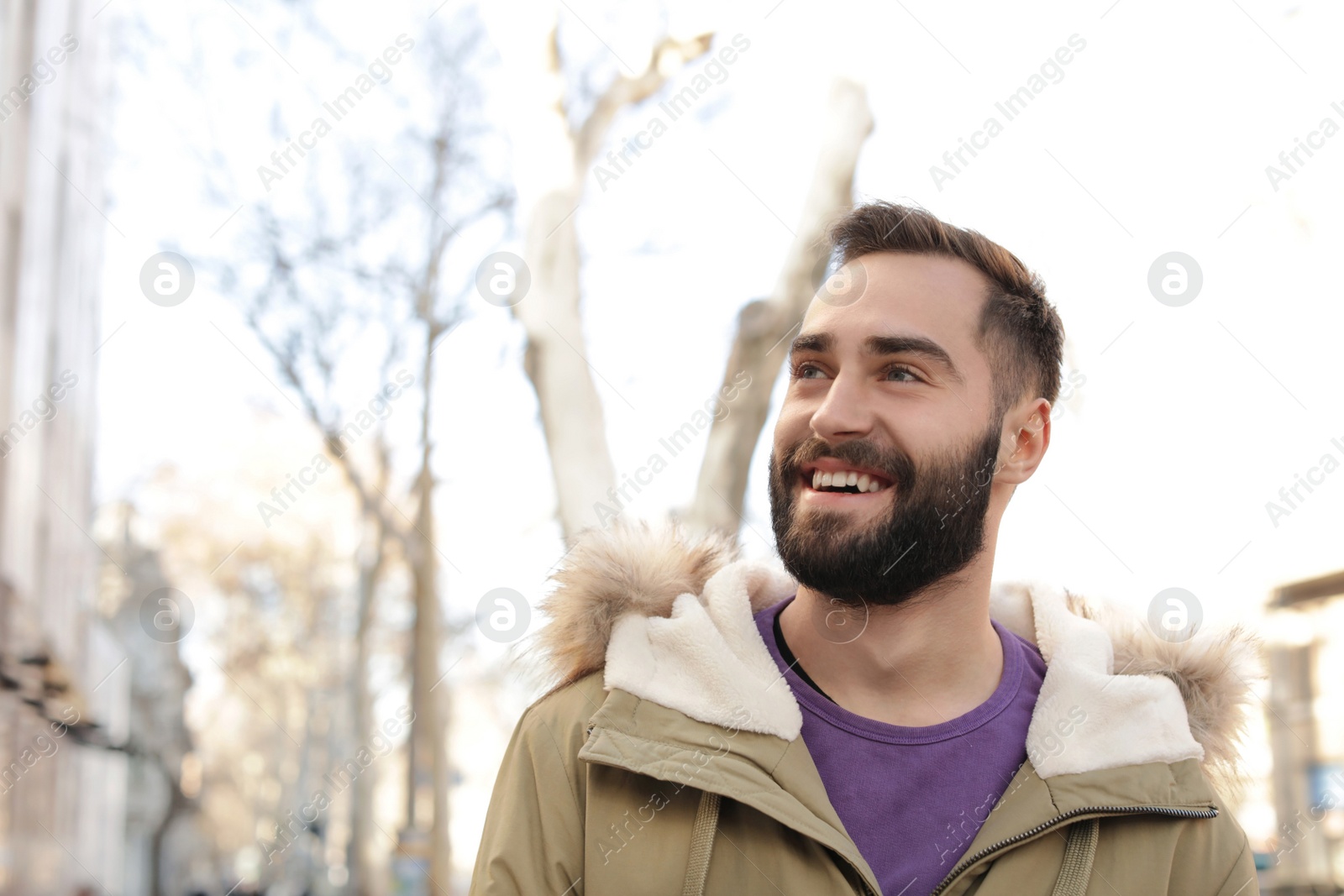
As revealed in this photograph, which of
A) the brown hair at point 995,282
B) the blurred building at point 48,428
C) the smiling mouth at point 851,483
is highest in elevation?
the brown hair at point 995,282

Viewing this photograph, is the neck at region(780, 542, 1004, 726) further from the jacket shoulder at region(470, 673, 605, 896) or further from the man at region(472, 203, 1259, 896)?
the jacket shoulder at region(470, 673, 605, 896)

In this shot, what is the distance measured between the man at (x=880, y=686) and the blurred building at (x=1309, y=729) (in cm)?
901

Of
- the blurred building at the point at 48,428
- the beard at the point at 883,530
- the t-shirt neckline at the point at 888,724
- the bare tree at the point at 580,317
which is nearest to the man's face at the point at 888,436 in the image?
the beard at the point at 883,530

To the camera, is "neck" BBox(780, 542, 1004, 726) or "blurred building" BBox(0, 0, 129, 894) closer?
"neck" BBox(780, 542, 1004, 726)

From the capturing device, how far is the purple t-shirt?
7.29 feet

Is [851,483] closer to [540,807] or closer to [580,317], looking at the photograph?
[540,807]

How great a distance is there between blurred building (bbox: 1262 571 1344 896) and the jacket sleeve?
9.76m

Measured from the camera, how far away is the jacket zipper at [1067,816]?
2.16 meters

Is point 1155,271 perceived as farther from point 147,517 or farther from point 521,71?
point 147,517

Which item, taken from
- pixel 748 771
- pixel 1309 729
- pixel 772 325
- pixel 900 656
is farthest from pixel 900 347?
pixel 1309 729

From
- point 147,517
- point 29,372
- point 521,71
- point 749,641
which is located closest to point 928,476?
point 749,641

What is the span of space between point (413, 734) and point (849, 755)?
1316cm

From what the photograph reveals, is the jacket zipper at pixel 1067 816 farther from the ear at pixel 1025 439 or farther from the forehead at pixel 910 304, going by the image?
the forehead at pixel 910 304

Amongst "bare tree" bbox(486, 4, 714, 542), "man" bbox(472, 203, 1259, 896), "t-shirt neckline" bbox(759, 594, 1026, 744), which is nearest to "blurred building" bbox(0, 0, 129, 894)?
"bare tree" bbox(486, 4, 714, 542)
